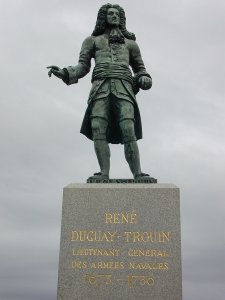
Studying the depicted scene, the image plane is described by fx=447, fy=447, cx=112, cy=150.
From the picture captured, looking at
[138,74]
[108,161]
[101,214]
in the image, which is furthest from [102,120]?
[101,214]

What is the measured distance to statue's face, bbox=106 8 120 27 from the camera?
390 inches

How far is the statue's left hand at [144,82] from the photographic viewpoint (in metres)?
9.46

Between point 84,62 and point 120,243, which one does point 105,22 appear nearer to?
point 84,62

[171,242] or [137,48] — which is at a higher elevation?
[137,48]

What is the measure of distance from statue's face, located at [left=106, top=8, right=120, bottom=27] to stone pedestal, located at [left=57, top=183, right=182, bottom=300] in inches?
154

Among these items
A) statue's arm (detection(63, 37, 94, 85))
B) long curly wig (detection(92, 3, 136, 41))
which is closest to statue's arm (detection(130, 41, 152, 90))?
long curly wig (detection(92, 3, 136, 41))

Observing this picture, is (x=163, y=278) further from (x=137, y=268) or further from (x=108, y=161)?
(x=108, y=161)

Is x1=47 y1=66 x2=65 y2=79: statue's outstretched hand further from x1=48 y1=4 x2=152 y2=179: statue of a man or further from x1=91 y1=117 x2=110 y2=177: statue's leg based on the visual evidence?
x1=91 y1=117 x2=110 y2=177: statue's leg

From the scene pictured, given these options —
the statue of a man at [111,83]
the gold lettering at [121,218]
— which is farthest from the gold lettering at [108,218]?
the statue of a man at [111,83]

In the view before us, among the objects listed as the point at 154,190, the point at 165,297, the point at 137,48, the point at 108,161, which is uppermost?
the point at 137,48

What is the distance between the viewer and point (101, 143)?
8.95 metres

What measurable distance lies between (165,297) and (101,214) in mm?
1738

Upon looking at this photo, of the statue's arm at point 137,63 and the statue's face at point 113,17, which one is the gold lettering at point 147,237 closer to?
the statue's arm at point 137,63

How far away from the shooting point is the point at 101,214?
780cm
